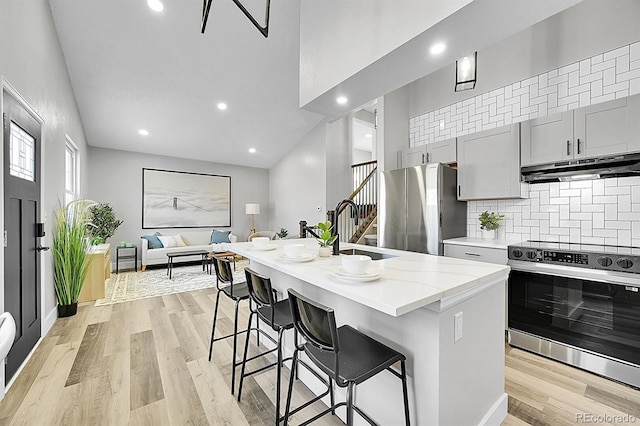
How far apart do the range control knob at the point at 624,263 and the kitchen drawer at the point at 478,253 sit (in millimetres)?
755

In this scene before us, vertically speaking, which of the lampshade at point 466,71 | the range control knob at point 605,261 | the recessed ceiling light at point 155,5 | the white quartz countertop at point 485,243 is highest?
the recessed ceiling light at point 155,5

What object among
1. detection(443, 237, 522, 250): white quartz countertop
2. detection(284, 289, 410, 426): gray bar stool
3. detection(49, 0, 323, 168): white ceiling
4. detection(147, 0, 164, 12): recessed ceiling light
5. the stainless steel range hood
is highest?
detection(147, 0, 164, 12): recessed ceiling light

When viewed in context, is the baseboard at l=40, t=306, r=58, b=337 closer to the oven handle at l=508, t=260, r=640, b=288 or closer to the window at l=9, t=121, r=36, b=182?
the window at l=9, t=121, r=36, b=182

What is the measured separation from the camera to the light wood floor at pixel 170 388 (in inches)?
69.8

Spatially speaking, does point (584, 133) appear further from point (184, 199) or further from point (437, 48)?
point (184, 199)

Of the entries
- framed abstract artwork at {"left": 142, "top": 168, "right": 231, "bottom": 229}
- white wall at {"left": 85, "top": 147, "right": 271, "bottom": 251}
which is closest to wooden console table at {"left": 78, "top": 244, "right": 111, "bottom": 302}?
white wall at {"left": 85, "top": 147, "right": 271, "bottom": 251}

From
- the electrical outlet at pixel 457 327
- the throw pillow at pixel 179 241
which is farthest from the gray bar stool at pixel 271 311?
the throw pillow at pixel 179 241

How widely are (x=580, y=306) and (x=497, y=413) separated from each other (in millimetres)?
1273

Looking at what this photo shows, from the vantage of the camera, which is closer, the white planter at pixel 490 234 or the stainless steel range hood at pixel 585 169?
the stainless steel range hood at pixel 585 169

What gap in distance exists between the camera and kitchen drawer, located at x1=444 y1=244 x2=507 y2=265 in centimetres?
272

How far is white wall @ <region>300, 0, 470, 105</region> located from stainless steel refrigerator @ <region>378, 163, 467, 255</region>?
1775 millimetres

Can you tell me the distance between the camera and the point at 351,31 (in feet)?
6.33

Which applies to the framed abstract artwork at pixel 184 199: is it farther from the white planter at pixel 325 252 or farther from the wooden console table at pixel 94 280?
the white planter at pixel 325 252

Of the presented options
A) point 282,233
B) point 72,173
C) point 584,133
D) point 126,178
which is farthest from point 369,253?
point 126,178
